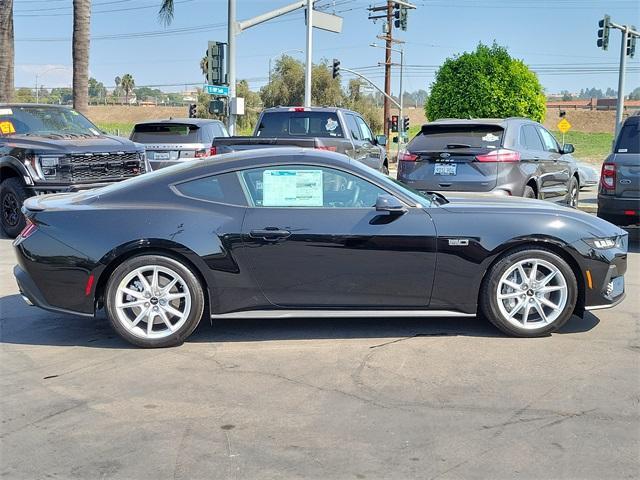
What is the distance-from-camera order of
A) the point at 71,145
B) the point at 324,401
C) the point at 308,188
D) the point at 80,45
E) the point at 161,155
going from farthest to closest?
1. the point at 80,45
2. the point at 161,155
3. the point at 71,145
4. the point at 308,188
5. the point at 324,401

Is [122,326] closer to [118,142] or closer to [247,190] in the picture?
[247,190]

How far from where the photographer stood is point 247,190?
215 inches

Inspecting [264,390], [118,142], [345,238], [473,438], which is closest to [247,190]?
[345,238]

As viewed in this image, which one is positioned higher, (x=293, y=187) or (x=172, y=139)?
(x=172, y=139)

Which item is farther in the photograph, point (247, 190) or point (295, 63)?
point (295, 63)

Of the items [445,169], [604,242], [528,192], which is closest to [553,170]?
[528,192]

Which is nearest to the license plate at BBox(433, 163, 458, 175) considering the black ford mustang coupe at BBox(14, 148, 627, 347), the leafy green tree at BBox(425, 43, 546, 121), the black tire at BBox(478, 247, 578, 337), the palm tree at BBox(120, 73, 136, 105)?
the black ford mustang coupe at BBox(14, 148, 627, 347)

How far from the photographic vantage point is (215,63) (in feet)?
60.6

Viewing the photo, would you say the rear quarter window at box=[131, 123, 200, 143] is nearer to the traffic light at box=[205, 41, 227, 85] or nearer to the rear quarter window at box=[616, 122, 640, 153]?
the traffic light at box=[205, 41, 227, 85]

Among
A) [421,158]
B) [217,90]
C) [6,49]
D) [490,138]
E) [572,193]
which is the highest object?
[6,49]

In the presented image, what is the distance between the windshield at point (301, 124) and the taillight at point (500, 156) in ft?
12.4

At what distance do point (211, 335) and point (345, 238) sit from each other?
4.50 feet

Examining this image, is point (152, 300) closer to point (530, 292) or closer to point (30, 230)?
point (30, 230)

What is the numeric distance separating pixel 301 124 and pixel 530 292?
786 centimetres
